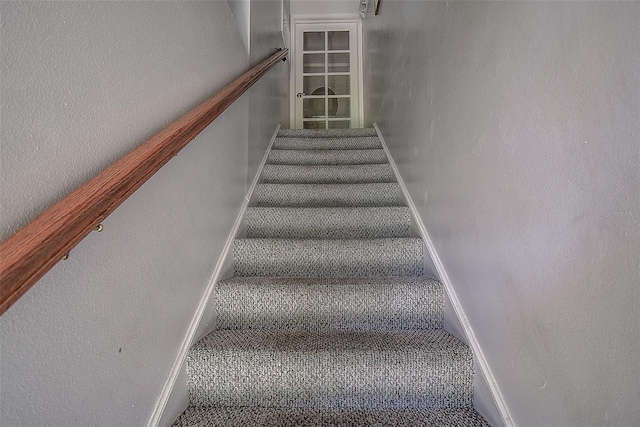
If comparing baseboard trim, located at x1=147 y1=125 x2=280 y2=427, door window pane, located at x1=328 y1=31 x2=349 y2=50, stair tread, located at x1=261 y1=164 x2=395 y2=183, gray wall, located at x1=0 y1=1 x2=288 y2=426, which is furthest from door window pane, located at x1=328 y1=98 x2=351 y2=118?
gray wall, located at x1=0 y1=1 x2=288 y2=426

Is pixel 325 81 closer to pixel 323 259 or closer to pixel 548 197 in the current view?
pixel 323 259

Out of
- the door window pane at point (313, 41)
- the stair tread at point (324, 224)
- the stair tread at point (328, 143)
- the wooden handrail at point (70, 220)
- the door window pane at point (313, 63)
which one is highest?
the door window pane at point (313, 41)

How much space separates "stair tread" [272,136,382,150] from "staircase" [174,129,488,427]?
92 centimetres

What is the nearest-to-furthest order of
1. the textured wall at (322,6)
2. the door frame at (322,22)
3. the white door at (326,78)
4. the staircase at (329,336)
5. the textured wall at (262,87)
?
the staircase at (329,336)
the textured wall at (262,87)
the textured wall at (322,6)
the door frame at (322,22)
the white door at (326,78)

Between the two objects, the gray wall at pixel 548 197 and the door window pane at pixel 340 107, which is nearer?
the gray wall at pixel 548 197

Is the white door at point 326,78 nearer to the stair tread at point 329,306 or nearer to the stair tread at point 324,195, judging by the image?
the stair tread at point 324,195

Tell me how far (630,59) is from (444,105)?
2.54 feet

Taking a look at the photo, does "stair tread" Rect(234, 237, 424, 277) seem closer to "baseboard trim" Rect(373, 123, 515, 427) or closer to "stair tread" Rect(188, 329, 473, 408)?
"baseboard trim" Rect(373, 123, 515, 427)

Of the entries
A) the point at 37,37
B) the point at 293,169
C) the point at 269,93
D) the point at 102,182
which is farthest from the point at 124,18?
the point at 269,93

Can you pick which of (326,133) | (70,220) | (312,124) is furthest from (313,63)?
→ (70,220)

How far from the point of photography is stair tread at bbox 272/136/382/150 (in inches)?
105

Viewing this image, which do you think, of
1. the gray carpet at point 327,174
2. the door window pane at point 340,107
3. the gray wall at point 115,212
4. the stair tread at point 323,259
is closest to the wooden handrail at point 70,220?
the gray wall at point 115,212

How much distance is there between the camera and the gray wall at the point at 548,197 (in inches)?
20.3

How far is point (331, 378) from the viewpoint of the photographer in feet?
3.26
